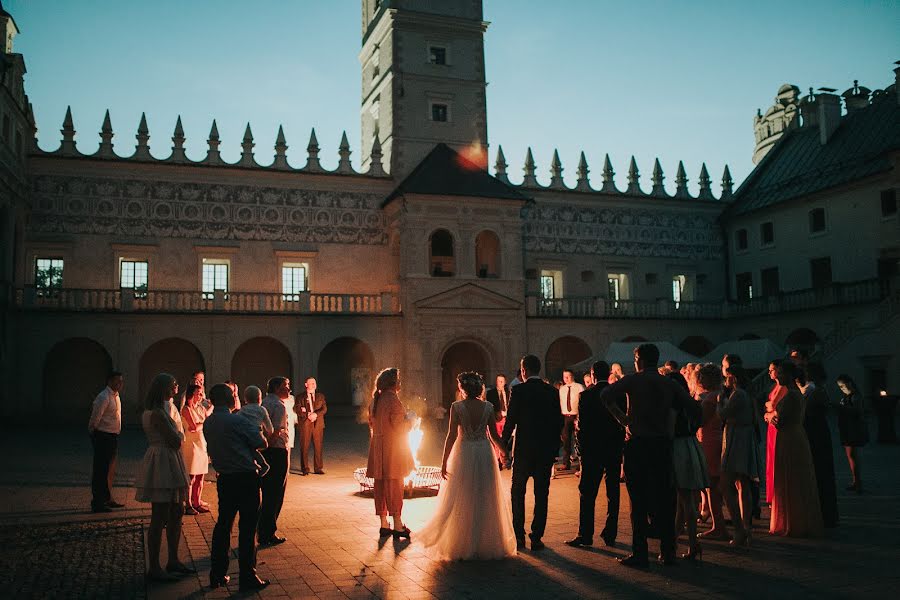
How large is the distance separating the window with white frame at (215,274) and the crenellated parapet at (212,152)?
12.5ft

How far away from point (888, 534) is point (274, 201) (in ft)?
90.4

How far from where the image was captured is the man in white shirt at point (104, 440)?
38.9ft

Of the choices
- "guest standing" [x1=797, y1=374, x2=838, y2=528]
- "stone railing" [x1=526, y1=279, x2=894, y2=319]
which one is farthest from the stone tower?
"guest standing" [x1=797, y1=374, x2=838, y2=528]

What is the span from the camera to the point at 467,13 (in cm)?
3741

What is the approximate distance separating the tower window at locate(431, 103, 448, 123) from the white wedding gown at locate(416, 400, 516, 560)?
94.9 ft

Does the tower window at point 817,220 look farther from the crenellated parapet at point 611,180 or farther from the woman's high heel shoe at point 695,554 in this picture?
the woman's high heel shoe at point 695,554

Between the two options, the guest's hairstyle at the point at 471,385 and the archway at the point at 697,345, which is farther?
the archway at the point at 697,345

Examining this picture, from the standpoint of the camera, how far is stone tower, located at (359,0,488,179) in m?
35.7

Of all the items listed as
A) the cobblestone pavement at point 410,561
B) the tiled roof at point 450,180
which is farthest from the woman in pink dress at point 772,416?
the tiled roof at point 450,180

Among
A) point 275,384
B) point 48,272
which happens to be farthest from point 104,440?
point 48,272

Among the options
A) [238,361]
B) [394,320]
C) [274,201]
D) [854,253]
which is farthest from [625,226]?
[238,361]

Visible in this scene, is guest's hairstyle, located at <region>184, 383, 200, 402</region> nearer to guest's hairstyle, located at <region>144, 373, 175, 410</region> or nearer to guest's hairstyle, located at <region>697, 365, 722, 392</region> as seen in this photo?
guest's hairstyle, located at <region>144, 373, 175, 410</region>

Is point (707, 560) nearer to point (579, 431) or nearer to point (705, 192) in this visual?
point (579, 431)

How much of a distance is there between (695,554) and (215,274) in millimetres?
27233
